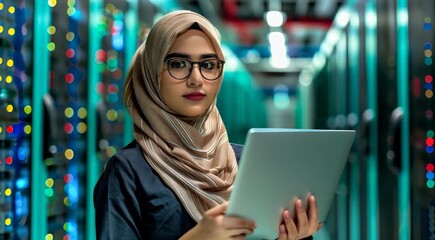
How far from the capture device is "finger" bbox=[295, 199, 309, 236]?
144 centimetres

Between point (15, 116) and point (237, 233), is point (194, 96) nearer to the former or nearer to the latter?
point (237, 233)

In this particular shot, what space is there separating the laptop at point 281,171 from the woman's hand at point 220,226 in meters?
0.02

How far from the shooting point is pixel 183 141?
1527 mm

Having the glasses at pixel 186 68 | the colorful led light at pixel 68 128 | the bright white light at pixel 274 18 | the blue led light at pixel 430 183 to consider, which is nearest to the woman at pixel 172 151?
the glasses at pixel 186 68

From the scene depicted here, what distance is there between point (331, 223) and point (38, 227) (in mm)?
4633

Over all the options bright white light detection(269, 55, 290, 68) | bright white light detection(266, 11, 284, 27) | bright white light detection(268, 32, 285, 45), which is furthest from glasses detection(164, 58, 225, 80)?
bright white light detection(269, 55, 290, 68)

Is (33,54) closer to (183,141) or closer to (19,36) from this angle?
(19,36)

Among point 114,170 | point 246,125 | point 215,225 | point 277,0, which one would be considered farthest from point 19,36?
point 246,125

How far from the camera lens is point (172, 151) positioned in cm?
151

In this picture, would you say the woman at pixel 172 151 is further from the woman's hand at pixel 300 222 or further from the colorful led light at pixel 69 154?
the colorful led light at pixel 69 154

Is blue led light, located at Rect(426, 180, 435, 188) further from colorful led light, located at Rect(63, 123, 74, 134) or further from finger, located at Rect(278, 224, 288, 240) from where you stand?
colorful led light, located at Rect(63, 123, 74, 134)

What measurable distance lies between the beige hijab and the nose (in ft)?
0.24

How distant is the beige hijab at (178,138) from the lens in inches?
59.0

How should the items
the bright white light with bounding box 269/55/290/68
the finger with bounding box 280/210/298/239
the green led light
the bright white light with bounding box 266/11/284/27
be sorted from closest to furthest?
the finger with bounding box 280/210/298/239 → the green led light → the bright white light with bounding box 266/11/284/27 → the bright white light with bounding box 269/55/290/68
